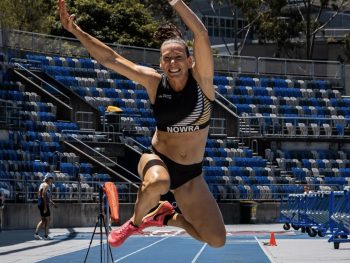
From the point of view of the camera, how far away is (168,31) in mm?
10891

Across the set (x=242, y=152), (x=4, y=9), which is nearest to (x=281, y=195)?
(x=242, y=152)

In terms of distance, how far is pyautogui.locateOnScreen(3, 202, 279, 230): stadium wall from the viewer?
35.4 meters

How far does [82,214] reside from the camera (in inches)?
1495

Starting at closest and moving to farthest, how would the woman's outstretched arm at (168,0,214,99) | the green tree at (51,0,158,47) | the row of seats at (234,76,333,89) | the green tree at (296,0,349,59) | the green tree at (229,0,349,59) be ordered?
the woman's outstretched arm at (168,0,214,99) → the row of seats at (234,76,333,89) → the green tree at (51,0,158,47) → the green tree at (296,0,349,59) → the green tree at (229,0,349,59)

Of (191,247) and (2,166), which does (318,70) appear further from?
(191,247)

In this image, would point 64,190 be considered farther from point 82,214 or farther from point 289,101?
point 289,101

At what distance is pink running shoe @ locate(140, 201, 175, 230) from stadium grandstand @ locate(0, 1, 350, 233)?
24332mm

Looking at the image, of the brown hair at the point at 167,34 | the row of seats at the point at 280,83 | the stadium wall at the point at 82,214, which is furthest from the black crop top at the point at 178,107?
the row of seats at the point at 280,83

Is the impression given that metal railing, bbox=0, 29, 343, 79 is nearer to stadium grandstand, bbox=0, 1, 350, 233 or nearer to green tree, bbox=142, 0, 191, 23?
stadium grandstand, bbox=0, 1, 350, 233

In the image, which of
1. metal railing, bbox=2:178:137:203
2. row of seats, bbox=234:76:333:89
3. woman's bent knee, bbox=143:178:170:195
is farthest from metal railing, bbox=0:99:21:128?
woman's bent knee, bbox=143:178:170:195

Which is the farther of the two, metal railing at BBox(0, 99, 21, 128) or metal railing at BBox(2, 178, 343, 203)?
metal railing at BBox(0, 99, 21, 128)

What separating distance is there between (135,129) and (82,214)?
7.19 metres

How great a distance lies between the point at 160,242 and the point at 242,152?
60.3ft

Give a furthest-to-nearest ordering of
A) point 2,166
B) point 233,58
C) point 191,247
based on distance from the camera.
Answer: point 233,58
point 2,166
point 191,247
